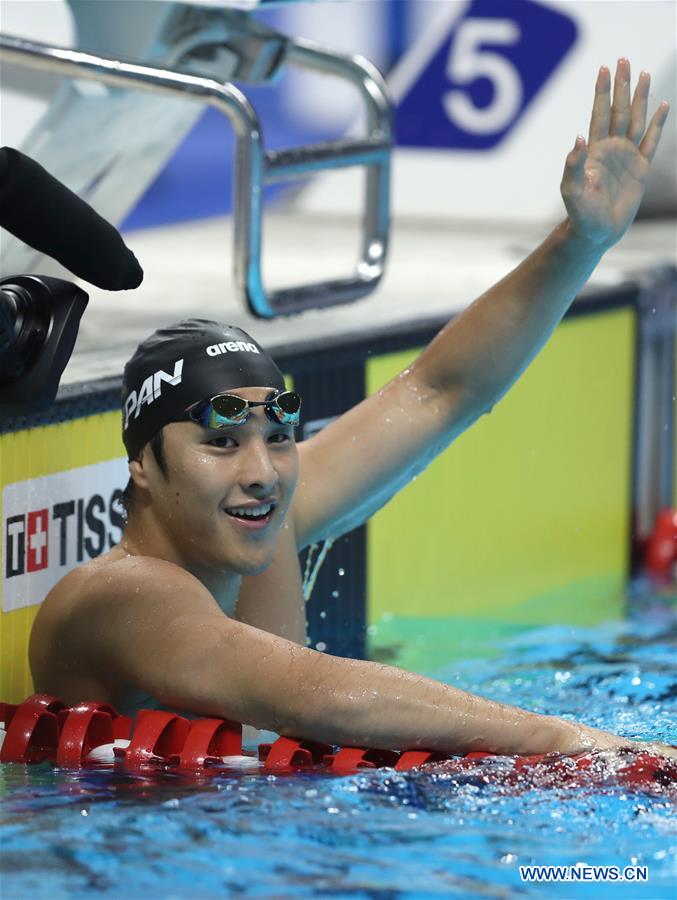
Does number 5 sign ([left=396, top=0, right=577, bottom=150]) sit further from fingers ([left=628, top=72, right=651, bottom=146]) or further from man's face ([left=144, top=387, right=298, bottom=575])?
man's face ([left=144, top=387, right=298, bottom=575])

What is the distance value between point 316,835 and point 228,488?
628 mm

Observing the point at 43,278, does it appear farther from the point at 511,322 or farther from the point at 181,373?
the point at 511,322

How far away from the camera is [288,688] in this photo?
252 centimetres

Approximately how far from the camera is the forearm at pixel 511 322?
3.12 meters

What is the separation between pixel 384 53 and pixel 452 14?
1.99 ft

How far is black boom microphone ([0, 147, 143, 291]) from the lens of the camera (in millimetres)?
2410

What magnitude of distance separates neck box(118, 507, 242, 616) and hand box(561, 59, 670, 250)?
820 millimetres

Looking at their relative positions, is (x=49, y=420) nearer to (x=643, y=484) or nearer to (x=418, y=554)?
(x=418, y=554)

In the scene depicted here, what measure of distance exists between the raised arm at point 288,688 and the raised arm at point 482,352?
0.56 m

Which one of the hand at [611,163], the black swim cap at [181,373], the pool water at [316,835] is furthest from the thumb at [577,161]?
the pool water at [316,835]

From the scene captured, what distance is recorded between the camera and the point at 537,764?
258 cm

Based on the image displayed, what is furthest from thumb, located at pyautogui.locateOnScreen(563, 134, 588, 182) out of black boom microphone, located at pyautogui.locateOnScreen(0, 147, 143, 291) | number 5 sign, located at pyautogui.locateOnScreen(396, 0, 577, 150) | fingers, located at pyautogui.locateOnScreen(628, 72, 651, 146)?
number 5 sign, located at pyautogui.locateOnScreen(396, 0, 577, 150)

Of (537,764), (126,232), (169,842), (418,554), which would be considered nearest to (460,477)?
(418,554)

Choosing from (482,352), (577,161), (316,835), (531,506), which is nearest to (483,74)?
(531,506)
